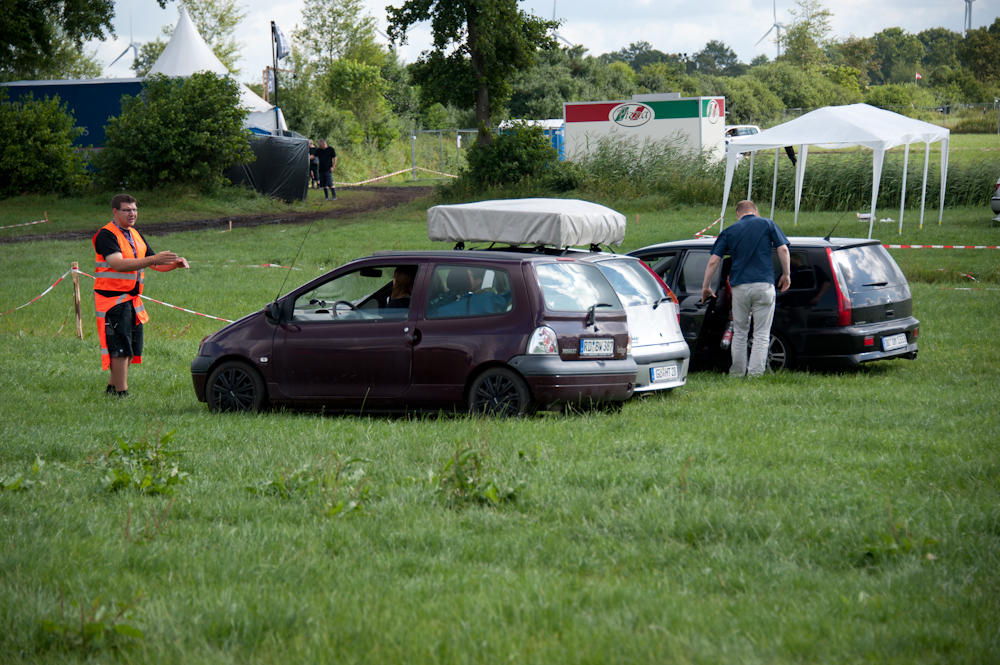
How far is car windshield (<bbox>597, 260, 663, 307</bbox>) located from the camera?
28.3ft

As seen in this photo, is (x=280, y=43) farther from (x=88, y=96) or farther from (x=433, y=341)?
(x=433, y=341)

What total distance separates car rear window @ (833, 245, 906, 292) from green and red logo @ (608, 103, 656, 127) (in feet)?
82.8

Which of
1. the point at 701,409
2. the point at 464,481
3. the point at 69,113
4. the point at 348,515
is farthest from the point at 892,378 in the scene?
the point at 69,113

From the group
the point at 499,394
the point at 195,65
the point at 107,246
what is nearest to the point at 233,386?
the point at 107,246

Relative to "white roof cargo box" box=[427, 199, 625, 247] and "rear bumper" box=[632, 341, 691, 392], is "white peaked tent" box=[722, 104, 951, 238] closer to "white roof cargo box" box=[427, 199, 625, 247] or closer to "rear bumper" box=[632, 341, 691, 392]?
"white roof cargo box" box=[427, 199, 625, 247]

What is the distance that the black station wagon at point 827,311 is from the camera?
9.62 meters

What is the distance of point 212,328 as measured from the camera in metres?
13.9

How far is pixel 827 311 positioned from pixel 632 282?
2267 millimetres

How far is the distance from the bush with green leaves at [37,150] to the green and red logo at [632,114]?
18.4 meters

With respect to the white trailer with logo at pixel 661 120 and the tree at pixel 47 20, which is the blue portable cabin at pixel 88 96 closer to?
the tree at pixel 47 20

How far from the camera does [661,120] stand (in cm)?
3466

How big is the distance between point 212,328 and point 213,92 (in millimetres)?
20868

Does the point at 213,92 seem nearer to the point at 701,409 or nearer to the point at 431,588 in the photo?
the point at 701,409

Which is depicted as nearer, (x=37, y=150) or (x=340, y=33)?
(x=37, y=150)
